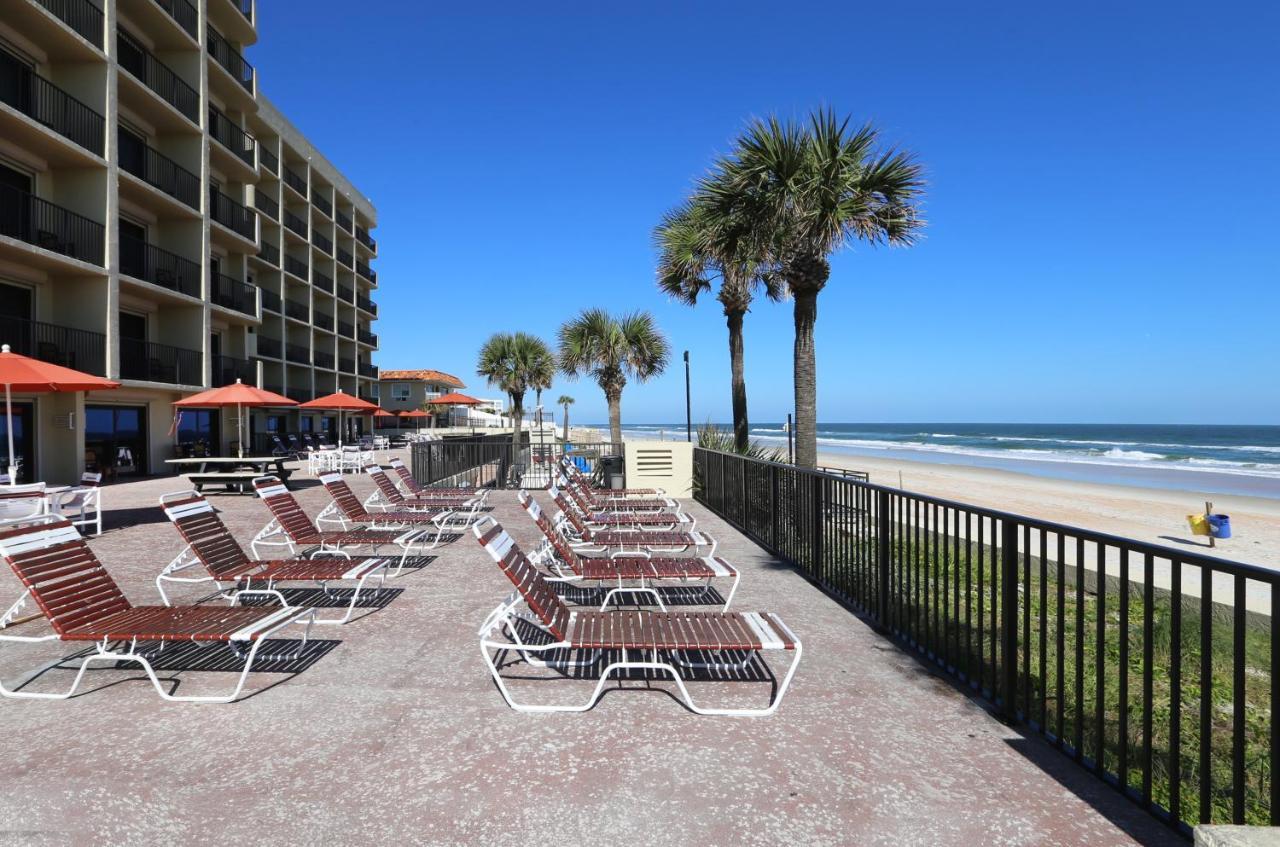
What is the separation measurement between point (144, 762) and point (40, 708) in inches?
43.8

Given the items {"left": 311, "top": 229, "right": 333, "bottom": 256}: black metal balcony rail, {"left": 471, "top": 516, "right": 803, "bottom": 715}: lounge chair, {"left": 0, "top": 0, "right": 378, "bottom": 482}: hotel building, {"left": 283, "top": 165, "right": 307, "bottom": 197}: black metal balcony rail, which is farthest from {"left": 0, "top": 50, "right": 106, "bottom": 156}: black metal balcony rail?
{"left": 471, "top": 516, "right": 803, "bottom": 715}: lounge chair

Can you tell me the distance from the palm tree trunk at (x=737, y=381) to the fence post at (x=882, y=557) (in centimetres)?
1076

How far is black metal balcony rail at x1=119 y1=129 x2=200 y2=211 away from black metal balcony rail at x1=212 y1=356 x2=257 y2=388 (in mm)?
6139

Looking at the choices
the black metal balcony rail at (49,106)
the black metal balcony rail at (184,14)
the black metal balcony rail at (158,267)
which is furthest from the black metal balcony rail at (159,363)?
the black metal balcony rail at (184,14)

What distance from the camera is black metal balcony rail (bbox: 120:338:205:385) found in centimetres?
2028

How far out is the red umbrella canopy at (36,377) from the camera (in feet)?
28.6

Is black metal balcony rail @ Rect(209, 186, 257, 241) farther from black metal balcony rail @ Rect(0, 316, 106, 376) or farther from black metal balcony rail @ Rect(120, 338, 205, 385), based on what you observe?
black metal balcony rail @ Rect(0, 316, 106, 376)

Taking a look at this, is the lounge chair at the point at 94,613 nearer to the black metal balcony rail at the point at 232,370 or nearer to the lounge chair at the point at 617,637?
the lounge chair at the point at 617,637

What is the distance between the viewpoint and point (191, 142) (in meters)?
23.3

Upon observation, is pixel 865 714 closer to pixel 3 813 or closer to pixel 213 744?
pixel 213 744

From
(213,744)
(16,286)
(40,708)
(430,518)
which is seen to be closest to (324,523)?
(430,518)

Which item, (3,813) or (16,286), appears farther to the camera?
(16,286)

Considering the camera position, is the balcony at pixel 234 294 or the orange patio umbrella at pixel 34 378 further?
the balcony at pixel 234 294

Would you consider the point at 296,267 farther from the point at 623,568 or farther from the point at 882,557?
the point at 882,557
